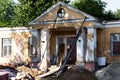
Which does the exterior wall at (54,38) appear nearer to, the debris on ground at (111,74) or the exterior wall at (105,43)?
the exterior wall at (105,43)

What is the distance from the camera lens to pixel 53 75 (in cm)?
1477

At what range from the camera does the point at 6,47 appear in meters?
32.6

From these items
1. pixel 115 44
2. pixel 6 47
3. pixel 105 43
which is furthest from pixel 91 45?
pixel 6 47

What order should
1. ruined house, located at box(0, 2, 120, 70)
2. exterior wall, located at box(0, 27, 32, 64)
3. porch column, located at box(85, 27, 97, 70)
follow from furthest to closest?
exterior wall, located at box(0, 27, 32, 64), ruined house, located at box(0, 2, 120, 70), porch column, located at box(85, 27, 97, 70)

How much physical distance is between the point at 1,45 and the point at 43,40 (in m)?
5.92

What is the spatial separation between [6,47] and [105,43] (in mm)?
10077

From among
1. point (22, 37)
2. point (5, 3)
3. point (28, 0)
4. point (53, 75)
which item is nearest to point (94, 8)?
point (28, 0)

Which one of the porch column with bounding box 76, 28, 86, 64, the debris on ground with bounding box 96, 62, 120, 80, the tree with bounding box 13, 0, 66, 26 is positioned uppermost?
the tree with bounding box 13, 0, 66, 26

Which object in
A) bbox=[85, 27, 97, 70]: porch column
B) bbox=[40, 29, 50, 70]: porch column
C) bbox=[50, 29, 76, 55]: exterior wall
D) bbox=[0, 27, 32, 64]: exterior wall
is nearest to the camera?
bbox=[85, 27, 97, 70]: porch column

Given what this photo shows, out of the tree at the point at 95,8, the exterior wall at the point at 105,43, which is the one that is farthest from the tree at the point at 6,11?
the exterior wall at the point at 105,43

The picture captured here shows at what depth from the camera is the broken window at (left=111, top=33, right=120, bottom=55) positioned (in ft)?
90.4

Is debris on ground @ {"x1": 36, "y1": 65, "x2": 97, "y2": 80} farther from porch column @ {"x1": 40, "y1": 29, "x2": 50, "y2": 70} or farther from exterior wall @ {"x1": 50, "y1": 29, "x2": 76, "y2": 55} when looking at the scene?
exterior wall @ {"x1": 50, "y1": 29, "x2": 76, "y2": 55}

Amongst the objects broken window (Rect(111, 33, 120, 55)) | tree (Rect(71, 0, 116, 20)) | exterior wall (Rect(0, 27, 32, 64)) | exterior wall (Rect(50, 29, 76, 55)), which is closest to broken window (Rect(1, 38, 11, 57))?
exterior wall (Rect(0, 27, 32, 64))

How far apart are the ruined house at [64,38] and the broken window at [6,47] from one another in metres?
0.66
